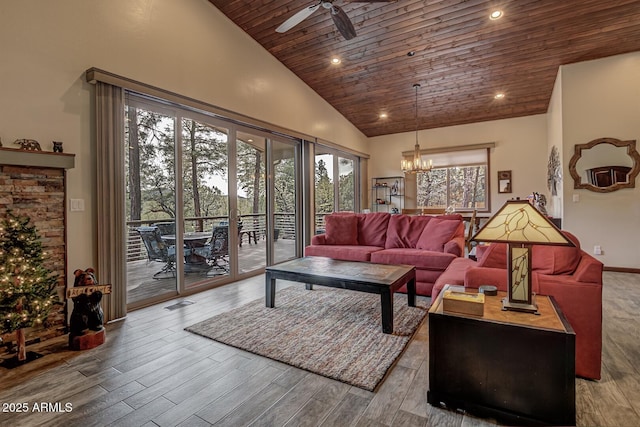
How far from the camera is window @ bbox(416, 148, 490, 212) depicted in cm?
722

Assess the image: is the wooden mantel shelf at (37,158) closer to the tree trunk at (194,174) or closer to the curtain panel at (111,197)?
the curtain panel at (111,197)

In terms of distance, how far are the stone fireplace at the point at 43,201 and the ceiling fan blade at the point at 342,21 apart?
2.81 metres

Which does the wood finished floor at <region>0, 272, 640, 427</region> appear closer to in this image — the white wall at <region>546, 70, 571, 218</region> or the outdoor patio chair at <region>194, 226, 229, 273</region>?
the outdoor patio chair at <region>194, 226, 229, 273</region>

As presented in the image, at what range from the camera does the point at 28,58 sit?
2.64 metres

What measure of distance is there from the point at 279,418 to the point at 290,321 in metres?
1.32

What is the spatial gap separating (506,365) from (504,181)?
6324mm

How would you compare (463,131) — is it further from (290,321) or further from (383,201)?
(290,321)

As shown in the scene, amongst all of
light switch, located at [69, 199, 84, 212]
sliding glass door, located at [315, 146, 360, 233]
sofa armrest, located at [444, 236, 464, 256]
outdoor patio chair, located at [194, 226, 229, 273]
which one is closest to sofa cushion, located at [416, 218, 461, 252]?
sofa armrest, located at [444, 236, 464, 256]

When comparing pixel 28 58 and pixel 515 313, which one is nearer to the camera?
pixel 515 313

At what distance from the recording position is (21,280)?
2275 mm

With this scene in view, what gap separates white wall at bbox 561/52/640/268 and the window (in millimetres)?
2105

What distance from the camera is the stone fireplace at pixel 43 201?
2.48 meters

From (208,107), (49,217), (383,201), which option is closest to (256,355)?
(49,217)

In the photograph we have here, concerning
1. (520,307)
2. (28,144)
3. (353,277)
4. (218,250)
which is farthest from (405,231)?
(28,144)
